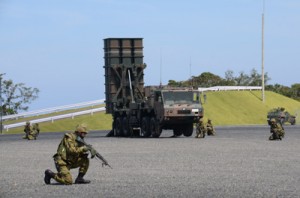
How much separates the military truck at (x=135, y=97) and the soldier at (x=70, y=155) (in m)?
25.8

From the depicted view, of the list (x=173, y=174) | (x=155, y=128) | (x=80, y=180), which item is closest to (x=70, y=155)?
(x=80, y=180)

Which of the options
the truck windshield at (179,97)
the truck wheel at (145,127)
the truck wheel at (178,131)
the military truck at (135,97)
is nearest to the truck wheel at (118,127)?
the military truck at (135,97)

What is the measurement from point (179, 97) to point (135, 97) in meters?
4.23

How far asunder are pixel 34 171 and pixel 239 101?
74.9 meters

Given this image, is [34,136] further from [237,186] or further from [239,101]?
[239,101]

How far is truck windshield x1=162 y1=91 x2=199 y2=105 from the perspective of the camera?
42.8 metres

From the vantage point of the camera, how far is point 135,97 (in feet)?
153

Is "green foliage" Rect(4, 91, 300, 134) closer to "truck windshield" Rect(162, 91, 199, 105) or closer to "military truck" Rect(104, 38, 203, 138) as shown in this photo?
"military truck" Rect(104, 38, 203, 138)

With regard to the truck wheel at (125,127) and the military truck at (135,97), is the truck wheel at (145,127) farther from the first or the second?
the truck wheel at (125,127)

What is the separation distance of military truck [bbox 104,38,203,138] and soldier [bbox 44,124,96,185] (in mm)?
25755

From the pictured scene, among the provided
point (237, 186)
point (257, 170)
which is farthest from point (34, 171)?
point (237, 186)

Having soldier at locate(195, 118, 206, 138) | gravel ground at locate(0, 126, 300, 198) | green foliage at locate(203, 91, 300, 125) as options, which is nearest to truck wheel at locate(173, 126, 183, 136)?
soldier at locate(195, 118, 206, 138)

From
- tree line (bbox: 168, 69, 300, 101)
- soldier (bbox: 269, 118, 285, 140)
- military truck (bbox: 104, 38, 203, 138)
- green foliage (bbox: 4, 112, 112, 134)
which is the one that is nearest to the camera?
soldier (bbox: 269, 118, 285, 140)

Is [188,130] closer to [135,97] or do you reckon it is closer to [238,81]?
[135,97]
